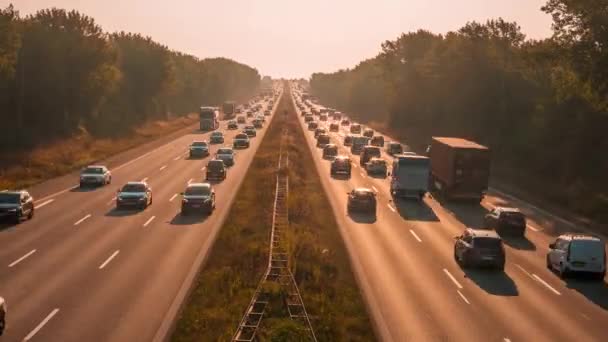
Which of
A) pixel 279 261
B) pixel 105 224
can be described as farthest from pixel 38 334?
pixel 105 224

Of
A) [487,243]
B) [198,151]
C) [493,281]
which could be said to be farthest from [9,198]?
[198,151]

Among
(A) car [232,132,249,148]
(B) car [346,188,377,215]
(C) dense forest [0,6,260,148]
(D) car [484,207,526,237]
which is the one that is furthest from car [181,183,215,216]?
(A) car [232,132,249,148]

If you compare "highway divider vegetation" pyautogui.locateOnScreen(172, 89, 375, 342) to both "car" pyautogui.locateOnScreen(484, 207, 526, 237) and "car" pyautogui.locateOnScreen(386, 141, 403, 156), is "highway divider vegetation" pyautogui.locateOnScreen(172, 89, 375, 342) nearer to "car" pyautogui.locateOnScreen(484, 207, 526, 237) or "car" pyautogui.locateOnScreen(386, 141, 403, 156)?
"car" pyautogui.locateOnScreen(484, 207, 526, 237)

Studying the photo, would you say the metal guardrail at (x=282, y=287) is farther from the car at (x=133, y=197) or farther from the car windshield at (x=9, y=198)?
the car windshield at (x=9, y=198)

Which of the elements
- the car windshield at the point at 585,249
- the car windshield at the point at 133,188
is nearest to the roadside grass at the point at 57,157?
the car windshield at the point at 133,188

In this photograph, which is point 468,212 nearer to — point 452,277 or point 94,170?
point 452,277

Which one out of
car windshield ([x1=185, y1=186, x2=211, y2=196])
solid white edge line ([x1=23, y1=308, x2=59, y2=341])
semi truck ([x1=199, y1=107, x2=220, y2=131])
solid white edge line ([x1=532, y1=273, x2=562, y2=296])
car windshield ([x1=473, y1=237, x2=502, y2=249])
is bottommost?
semi truck ([x1=199, y1=107, x2=220, y2=131])
